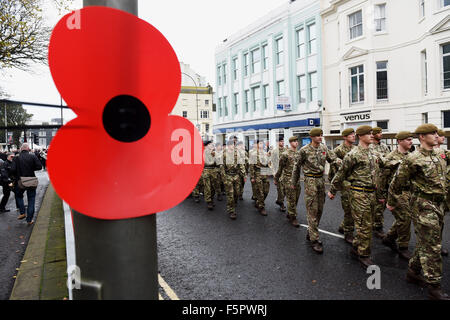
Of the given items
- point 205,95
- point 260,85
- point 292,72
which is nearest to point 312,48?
point 292,72

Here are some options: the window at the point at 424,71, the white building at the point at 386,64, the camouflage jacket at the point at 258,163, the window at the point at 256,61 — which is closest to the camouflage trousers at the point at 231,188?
the camouflage jacket at the point at 258,163

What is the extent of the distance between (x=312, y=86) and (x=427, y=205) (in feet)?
66.0

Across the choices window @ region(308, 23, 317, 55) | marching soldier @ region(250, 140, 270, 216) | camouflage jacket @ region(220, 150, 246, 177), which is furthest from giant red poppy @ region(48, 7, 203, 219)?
window @ region(308, 23, 317, 55)

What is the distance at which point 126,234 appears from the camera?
3.50 ft

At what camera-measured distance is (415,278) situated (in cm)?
391

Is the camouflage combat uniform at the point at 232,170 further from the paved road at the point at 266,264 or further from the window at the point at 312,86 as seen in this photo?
the window at the point at 312,86

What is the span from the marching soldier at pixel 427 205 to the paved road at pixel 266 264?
0.24 meters

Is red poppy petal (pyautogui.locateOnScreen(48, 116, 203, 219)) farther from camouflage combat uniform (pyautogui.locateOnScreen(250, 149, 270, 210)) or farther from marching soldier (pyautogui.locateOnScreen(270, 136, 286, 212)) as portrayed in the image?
marching soldier (pyautogui.locateOnScreen(270, 136, 286, 212))

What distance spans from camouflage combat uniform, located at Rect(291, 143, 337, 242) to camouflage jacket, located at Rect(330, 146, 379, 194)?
25.1 inches
